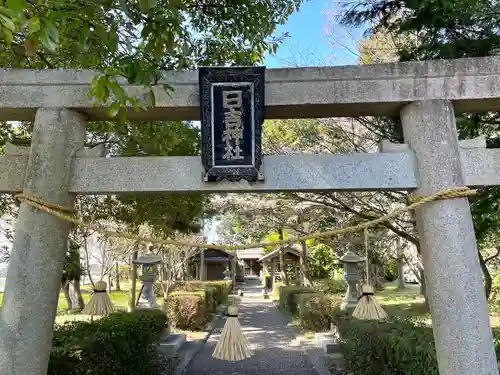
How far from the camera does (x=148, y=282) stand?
1173 centimetres

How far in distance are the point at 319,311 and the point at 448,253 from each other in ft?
30.4

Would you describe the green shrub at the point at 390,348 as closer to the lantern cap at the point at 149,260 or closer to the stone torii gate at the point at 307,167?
the stone torii gate at the point at 307,167

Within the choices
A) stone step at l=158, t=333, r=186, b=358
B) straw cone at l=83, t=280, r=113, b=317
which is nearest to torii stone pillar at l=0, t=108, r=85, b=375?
straw cone at l=83, t=280, r=113, b=317

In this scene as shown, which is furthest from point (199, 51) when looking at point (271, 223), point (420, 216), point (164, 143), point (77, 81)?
point (271, 223)

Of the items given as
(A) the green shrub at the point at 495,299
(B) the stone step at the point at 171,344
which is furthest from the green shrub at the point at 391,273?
(B) the stone step at the point at 171,344

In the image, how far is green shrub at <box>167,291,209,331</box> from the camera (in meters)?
12.5

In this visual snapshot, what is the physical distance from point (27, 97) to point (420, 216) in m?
3.34

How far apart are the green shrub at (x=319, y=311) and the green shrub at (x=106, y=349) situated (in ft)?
18.1

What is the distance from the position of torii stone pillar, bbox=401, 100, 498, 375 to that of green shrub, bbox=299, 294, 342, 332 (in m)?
8.46

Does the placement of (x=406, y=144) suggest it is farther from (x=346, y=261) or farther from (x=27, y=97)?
(x=346, y=261)

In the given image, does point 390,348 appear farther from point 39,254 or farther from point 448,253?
point 39,254

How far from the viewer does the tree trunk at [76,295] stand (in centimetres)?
1714

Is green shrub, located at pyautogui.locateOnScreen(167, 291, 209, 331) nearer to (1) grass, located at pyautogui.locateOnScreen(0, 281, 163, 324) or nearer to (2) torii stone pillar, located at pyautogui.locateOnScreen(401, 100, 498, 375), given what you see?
(1) grass, located at pyautogui.locateOnScreen(0, 281, 163, 324)

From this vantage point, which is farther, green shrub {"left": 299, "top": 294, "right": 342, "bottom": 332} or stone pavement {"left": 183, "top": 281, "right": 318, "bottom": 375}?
green shrub {"left": 299, "top": 294, "right": 342, "bottom": 332}
